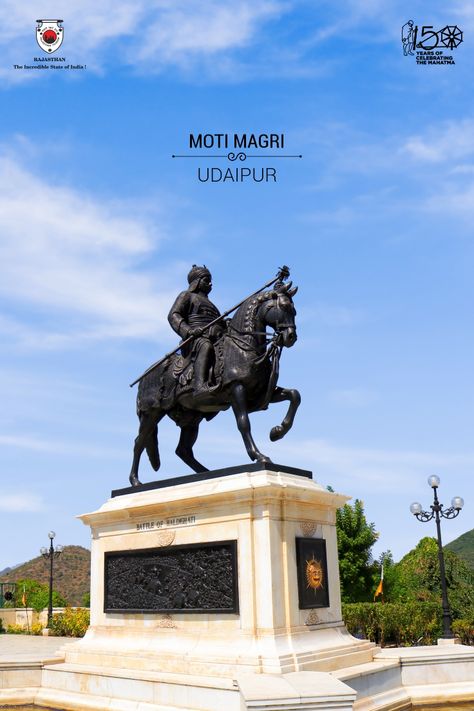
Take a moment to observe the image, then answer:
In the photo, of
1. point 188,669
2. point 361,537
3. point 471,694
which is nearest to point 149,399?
point 188,669

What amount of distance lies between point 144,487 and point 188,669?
3103 mm

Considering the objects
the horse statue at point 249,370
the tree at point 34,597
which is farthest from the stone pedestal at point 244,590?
the tree at point 34,597

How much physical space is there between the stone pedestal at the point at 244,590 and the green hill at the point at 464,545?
6187cm

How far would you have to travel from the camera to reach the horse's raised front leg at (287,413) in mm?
10914

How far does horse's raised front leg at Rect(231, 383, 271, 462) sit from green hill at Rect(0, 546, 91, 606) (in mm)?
65500

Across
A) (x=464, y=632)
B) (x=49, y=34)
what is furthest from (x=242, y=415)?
(x=464, y=632)

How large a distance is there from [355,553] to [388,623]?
12145 mm

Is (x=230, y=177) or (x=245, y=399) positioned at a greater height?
(x=230, y=177)

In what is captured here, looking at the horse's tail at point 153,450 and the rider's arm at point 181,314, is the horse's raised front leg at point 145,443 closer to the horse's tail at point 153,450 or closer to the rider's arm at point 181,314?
the horse's tail at point 153,450

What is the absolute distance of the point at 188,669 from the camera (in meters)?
9.46

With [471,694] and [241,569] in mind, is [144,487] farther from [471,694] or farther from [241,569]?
[471,694]

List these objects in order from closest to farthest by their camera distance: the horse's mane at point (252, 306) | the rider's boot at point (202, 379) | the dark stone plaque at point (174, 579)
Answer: the dark stone plaque at point (174, 579) < the horse's mane at point (252, 306) < the rider's boot at point (202, 379)

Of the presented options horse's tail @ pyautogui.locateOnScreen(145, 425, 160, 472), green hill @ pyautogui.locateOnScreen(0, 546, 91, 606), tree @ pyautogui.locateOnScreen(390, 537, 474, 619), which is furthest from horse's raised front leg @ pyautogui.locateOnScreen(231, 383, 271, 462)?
green hill @ pyautogui.locateOnScreen(0, 546, 91, 606)

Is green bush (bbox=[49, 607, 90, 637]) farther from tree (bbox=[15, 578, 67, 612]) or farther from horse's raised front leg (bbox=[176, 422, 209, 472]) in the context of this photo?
tree (bbox=[15, 578, 67, 612])
